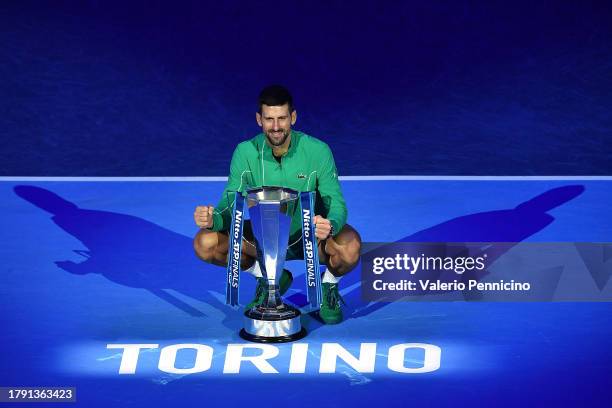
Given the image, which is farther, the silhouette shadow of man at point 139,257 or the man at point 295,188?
the silhouette shadow of man at point 139,257

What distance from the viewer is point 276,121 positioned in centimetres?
532

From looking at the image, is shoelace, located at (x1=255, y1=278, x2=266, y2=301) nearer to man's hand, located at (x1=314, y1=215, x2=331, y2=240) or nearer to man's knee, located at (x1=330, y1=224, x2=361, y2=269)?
man's knee, located at (x1=330, y1=224, x2=361, y2=269)

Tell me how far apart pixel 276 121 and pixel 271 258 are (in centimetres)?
65

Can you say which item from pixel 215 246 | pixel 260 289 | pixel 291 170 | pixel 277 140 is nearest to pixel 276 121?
pixel 277 140

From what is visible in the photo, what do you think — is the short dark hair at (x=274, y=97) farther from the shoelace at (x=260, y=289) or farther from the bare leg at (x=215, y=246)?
the shoelace at (x=260, y=289)

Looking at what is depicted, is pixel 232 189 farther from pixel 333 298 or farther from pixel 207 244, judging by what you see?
pixel 333 298

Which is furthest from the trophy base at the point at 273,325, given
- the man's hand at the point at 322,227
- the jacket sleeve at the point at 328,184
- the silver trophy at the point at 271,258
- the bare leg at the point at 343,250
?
the jacket sleeve at the point at 328,184

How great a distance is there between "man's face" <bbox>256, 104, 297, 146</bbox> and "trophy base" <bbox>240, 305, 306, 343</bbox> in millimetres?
824

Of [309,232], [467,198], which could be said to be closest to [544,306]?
[309,232]

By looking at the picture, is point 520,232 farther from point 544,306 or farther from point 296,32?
point 296,32

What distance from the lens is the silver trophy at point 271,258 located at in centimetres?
520

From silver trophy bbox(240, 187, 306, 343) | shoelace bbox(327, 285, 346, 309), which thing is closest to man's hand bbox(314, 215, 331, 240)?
silver trophy bbox(240, 187, 306, 343)

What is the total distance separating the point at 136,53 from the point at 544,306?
5504mm

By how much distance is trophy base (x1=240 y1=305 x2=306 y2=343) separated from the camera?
5238 mm
